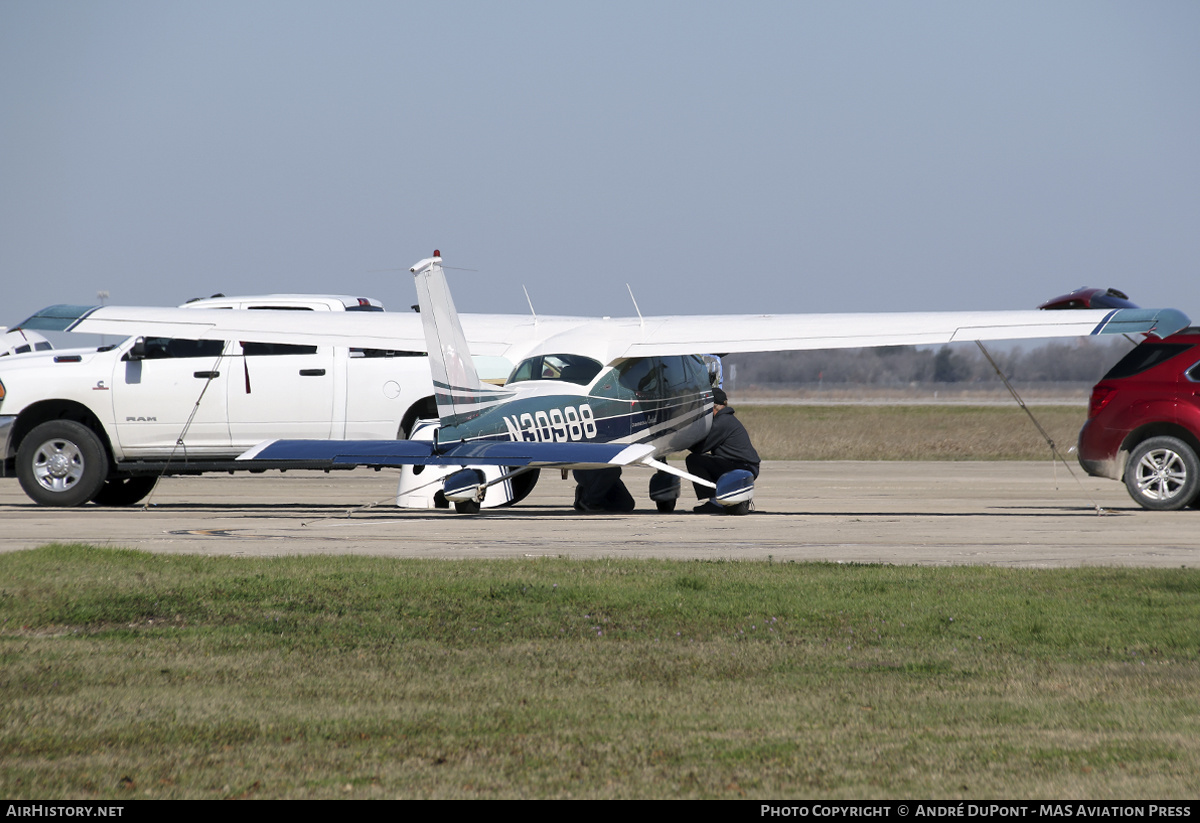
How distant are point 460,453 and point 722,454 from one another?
12.8 ft

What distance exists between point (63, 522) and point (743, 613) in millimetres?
9079

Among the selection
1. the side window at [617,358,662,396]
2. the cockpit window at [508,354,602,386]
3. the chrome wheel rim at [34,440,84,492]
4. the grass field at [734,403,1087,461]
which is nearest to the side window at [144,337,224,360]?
the chrome wheel rim at [34,440,84,492]

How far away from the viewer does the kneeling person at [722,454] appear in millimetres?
15555

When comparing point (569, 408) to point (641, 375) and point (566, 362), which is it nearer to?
point (566, 362)

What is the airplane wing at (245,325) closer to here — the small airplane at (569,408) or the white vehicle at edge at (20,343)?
the small airplane at (569,408)

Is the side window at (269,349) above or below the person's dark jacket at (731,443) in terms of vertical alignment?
above

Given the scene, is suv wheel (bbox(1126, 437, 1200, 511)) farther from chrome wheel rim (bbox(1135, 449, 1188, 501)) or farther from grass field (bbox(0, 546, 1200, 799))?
grass field (bbox(0, 546, 1200, 799))

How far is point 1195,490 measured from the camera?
1467 cm

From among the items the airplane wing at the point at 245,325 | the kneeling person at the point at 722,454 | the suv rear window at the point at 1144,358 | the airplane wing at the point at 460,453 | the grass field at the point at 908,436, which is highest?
the airplane wing at the point at 245,325

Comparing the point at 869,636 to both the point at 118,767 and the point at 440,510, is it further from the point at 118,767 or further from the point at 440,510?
the point at 440,510

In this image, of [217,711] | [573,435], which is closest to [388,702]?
[217,711]

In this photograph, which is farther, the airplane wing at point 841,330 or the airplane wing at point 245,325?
the airplane wing at point 245,325

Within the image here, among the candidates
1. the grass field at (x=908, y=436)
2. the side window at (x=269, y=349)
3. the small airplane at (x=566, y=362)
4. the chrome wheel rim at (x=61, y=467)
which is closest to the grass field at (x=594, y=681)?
the small airplane at (x=566, y=362)
